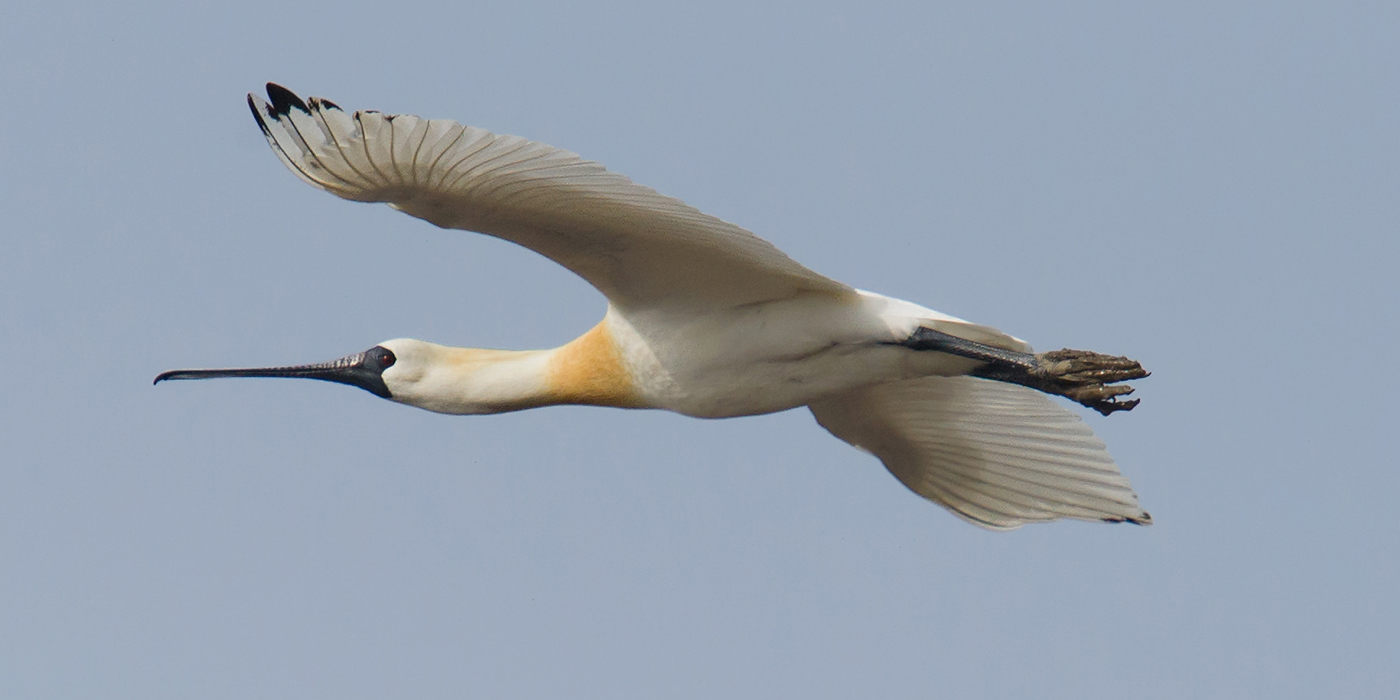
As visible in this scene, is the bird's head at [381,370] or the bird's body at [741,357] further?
the bird's head at [381,370]

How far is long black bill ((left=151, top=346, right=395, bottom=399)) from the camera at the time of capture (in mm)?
9977

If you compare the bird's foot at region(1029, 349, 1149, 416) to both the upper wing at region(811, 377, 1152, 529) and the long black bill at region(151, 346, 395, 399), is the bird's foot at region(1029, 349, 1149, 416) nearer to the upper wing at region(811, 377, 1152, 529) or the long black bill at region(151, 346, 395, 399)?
the upper wing at region(811, 377, 1152, 529)

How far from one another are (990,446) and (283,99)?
4992mm

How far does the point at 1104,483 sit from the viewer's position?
404 inches

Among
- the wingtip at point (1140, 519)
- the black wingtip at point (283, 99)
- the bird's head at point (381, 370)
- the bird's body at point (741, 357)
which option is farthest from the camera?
the wingtip at point (1140, 519)

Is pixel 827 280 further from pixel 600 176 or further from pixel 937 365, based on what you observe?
pixel 600 176

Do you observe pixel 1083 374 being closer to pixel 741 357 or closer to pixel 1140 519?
pixel 1140 519

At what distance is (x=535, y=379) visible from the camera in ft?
30.9

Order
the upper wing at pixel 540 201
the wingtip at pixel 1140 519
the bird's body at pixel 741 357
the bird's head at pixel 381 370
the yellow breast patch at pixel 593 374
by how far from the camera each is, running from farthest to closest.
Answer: the wingtip at pixel 1140 519
the bird's head at pixel 381 370
the yellow breast patch at pixel 593 374
the bird's body at pixel 741 357
the upper wing at pixel 540 201

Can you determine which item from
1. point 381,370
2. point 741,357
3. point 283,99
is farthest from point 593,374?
point 283,99

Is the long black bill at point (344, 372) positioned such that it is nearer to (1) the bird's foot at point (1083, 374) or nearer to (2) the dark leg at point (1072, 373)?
(2) the dark leg at point (1072, 373)

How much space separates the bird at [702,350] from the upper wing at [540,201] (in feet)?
0.03

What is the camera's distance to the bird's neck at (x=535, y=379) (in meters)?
9.13

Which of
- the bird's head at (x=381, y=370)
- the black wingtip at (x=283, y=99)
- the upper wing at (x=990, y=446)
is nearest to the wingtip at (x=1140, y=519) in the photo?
the upper wing at (x=990, y=446)
